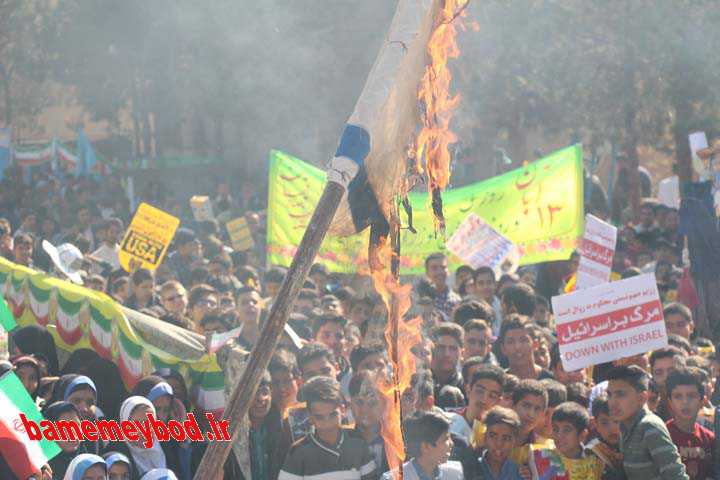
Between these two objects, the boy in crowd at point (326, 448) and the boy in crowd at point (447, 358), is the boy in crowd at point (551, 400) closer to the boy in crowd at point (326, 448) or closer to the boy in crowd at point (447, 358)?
the boy in crowd at point (447, 358)

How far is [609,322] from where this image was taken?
688cm

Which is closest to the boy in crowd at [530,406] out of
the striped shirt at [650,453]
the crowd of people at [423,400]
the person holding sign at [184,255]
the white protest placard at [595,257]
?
the crowd of people at [423,400]

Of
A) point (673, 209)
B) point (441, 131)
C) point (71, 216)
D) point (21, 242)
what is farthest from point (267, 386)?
point (71, 216)

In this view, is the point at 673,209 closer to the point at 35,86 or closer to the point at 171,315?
the point at 171,315

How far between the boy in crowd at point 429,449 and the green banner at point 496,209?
5277 mm

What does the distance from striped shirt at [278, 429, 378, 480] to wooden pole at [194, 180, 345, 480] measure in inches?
92.9

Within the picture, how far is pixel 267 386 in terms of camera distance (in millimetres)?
6195

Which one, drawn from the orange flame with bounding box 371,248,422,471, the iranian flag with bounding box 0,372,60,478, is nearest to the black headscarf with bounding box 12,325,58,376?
the iranian flag with bounding box 0,372,60,478

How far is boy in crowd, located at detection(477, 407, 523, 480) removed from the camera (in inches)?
224

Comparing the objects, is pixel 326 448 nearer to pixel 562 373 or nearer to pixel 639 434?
pixel 639 434

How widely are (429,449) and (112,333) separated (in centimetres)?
263

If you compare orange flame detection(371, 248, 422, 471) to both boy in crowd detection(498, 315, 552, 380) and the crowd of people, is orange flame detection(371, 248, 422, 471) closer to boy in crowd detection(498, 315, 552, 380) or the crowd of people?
the crowd of people

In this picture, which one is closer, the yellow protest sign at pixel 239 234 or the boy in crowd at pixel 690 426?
the boy in crowd at pixel 690 426

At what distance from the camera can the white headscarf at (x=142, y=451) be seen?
18.6 feet
